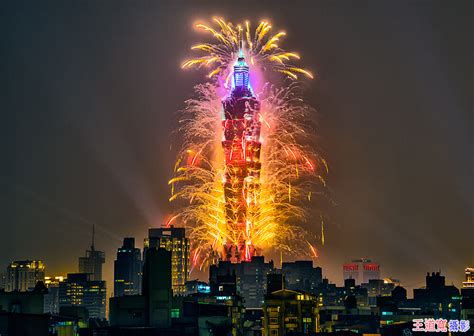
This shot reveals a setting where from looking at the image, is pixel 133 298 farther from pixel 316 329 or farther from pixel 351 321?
pixel 351 321

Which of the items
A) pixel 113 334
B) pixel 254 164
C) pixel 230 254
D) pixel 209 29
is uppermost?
pixel 209 29

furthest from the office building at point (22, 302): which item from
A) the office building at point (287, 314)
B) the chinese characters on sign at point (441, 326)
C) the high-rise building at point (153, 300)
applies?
the chinese characters on sign at point (441, 326)

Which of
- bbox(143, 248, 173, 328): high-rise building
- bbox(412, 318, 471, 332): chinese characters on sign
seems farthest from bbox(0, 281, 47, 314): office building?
bbox(412, 318, 471, 332): chinese characters on sign

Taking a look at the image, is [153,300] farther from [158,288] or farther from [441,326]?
[441,326]

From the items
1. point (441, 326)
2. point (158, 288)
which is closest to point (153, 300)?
point (158, 288)

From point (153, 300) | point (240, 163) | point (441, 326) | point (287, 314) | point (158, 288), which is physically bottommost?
point (441, 326)

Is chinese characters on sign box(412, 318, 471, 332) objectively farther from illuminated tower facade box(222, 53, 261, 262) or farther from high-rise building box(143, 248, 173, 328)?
illuminated tower facade box(222, 53, 261, 262)

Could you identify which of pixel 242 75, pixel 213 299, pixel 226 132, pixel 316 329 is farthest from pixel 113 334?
pixel 242 75

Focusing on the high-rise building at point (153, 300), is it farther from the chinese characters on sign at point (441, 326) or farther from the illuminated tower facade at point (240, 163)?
the illuminated tower facade at point (240, 163)

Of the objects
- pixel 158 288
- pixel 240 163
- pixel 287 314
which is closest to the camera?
pixel 158 288

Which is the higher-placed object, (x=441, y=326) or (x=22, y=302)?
(x=22, y=302)
